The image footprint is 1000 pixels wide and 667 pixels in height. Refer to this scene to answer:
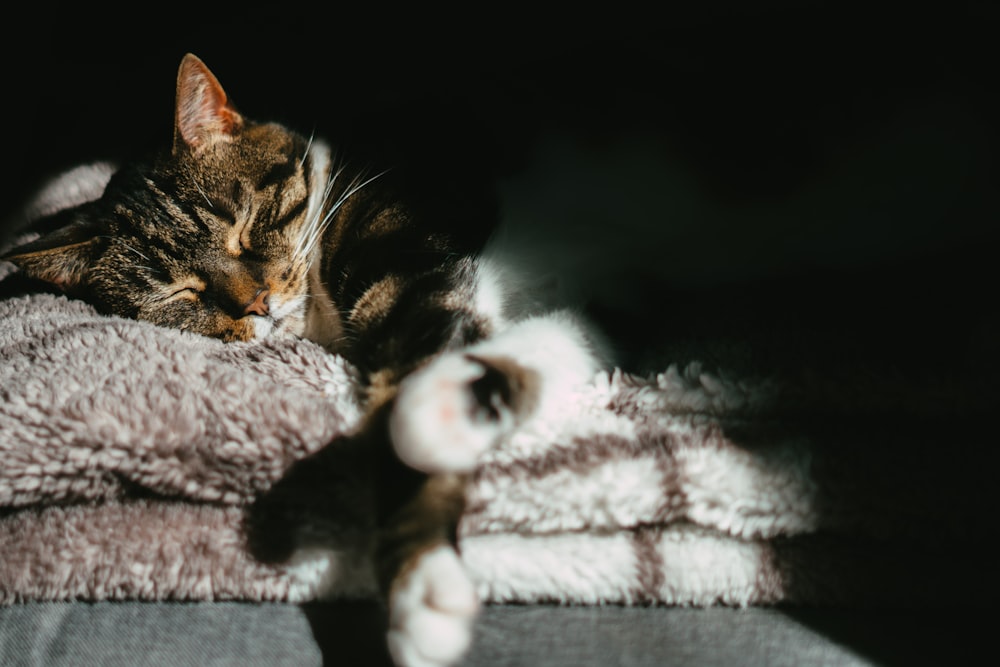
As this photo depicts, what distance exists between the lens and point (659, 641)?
60cm

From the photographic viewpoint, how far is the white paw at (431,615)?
518 millimetres

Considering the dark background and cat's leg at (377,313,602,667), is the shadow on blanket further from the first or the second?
the dark background

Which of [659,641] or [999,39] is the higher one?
[999,39]

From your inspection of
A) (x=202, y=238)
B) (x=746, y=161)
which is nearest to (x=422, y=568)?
(x=202, y=238)

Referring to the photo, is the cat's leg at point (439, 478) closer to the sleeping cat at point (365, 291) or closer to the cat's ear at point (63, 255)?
the sleeping cat at point (365, 291)

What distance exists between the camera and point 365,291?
30.7 inches

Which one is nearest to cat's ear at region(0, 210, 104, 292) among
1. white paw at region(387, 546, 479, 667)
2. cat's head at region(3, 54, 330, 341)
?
cat's head at region(3, 54, 330, 341)

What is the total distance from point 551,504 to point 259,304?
47 centimetres

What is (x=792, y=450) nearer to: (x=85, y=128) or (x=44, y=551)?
(x=44, y=551)

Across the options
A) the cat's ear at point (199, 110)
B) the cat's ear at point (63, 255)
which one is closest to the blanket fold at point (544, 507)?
the cat's ear at point (63, 255)

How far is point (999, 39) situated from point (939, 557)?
690 mm

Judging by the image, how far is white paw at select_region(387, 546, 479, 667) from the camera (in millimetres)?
518

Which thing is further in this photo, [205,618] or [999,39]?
[999,39]

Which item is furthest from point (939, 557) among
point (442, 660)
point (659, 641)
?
point (442, 660)
